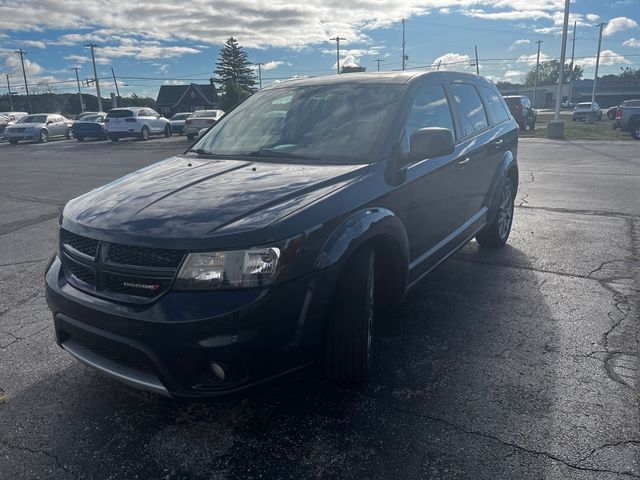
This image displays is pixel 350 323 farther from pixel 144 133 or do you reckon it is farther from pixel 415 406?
pixel 144 133

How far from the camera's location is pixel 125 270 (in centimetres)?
242

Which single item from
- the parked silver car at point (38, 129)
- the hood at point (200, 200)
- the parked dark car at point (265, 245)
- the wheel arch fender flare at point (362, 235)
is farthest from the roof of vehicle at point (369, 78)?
the parked silver car at point (38, 129)

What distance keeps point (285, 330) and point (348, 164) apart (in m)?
1.22

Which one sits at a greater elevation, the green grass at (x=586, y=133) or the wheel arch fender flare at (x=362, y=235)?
the wheel arch fender flare at (x=362, y=235)

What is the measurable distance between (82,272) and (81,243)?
0.15 m

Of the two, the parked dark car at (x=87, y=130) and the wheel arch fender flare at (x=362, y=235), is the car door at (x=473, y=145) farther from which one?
the parked dark car at (x=87, y=130)

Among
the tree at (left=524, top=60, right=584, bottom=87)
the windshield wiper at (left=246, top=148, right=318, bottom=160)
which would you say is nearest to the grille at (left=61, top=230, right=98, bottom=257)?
the windshield wiper at (left=246, top=148, right=318, bottom=160)

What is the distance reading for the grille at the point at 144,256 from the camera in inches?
91.8

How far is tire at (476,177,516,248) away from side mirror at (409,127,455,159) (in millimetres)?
2283

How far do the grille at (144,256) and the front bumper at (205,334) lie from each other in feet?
0.50

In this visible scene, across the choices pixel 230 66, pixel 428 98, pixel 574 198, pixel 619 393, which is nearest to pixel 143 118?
pixel 574 198

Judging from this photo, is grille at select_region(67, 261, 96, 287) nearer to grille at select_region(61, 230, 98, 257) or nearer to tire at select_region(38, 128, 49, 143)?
grille at select_region(61, 230, 98, 257)

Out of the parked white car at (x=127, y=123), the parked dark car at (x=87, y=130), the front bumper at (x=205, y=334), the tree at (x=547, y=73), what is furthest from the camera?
the tree at (x=547, y=73)

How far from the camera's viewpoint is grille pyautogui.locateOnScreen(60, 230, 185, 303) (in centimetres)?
234
